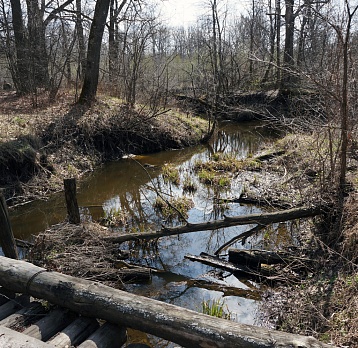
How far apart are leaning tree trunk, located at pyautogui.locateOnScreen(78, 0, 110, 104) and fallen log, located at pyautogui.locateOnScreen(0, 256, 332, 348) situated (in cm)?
1215

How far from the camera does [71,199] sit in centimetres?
648

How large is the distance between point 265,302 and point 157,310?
2332 millimetres

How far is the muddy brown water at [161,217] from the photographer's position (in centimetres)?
593

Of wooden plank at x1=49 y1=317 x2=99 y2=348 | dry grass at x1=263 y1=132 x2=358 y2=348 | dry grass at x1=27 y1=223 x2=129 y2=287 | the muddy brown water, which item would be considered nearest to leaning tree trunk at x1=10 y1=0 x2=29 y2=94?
the muddy brown water

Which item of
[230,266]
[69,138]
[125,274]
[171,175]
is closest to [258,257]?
[230,266]

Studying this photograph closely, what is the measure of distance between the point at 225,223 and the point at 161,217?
269 centimetres

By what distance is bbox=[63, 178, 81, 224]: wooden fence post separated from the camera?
21.0 ft

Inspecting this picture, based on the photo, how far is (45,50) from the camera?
16156mm

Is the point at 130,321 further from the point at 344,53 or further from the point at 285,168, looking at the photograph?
the point at 285,168

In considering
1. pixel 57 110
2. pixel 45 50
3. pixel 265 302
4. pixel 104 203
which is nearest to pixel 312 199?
pixel 265 302

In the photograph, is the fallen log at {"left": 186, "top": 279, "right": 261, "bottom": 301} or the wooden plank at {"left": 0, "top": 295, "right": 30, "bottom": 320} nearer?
the wooden plank at {"left": 0, "top": 295, "right": 30, "bottom": 320}

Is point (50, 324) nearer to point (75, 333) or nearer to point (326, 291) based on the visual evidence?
point (75, 333)

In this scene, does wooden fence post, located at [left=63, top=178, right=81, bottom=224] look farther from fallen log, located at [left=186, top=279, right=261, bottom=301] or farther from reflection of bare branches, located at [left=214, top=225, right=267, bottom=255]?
reflection of bare branches, located at [left=214, top=225, right=267, bottom=255]

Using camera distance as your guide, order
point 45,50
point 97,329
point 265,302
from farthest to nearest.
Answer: point 45,50 → point 265,302 → point 97,329
